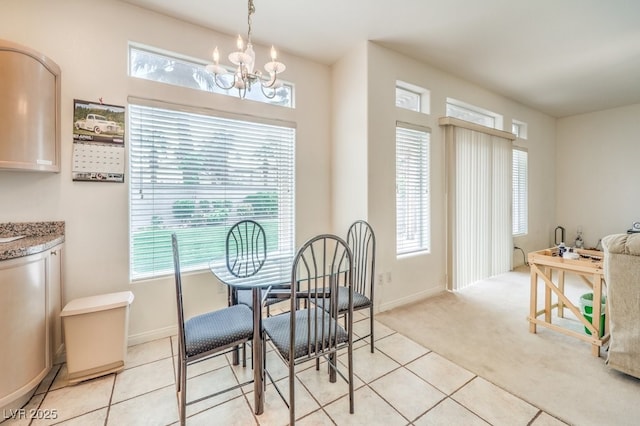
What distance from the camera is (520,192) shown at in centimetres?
500

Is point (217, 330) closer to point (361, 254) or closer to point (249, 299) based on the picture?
point (249, 299)

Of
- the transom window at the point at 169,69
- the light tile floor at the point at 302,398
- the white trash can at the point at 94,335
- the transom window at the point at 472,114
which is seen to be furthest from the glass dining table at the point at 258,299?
the transom window at the point at 472,114

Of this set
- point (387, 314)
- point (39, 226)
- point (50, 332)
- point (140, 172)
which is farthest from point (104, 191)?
point (387, 314)

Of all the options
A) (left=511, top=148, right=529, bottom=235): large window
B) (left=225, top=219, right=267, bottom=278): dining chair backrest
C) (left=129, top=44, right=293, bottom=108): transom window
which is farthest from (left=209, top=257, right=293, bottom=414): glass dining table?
(left=511, top=148, right=529, bottom=235): large window

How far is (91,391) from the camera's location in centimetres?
180

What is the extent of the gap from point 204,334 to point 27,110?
6.09 feet

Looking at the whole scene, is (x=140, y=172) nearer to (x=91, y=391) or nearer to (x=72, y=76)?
(x=72, y=76)

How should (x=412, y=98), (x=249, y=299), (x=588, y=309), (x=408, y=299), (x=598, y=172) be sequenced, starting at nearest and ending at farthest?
(x=249, y=299) < (x=588, y=309) < (x=408, y=299) < (x=412, y=98) < (x=598, y=172)

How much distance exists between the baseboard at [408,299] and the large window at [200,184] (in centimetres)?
125

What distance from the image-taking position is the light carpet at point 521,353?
A: 1670 millimetres

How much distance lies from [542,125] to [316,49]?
16.3 ft

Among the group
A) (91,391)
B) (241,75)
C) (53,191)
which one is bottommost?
(91,391)

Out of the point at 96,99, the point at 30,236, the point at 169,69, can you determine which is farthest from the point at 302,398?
the point at 169,69

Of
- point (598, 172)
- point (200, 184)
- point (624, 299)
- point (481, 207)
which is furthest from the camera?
point (598, 172)
